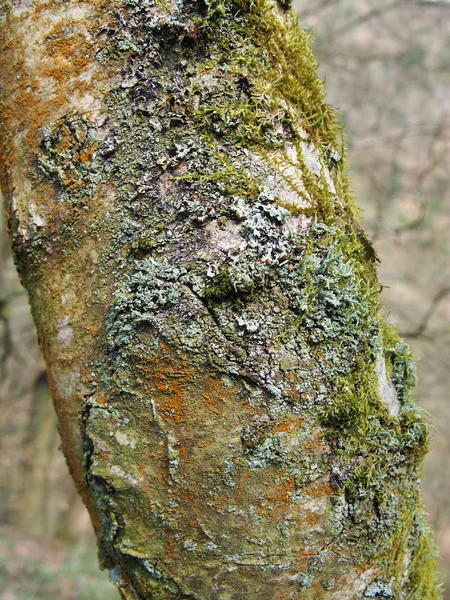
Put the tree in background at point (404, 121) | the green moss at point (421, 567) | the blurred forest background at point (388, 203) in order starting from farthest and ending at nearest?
the tree in background at point (404, 121), the blurred forest background at point (388, 203), the green moss at point (421, 567)

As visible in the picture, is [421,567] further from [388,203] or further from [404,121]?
[404,121]

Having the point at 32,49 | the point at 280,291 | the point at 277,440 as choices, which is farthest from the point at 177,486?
the point at 32,49

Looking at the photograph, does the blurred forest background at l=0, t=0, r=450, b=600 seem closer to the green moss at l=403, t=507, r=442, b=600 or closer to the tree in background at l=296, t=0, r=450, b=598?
the tree in background at l=296, t=0, r=450, b=598

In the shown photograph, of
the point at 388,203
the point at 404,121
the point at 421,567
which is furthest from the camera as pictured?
the point at 404,121

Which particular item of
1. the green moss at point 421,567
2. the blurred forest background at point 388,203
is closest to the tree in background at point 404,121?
the blurred forest background at point 388,203

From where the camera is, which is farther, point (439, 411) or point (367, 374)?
point (439, 411)

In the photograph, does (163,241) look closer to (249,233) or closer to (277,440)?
(249,233)

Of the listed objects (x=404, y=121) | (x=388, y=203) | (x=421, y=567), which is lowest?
(x=421, y=567)

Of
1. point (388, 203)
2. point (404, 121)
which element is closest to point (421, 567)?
point (388, 203)

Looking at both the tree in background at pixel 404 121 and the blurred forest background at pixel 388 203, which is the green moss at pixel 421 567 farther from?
the tree in background at pixel 404 121
